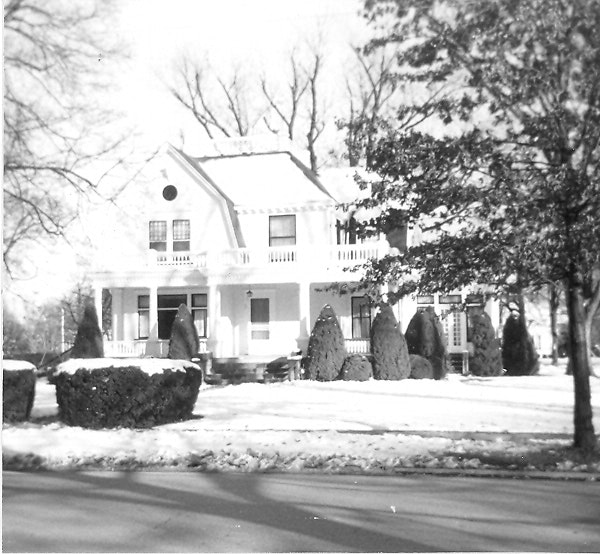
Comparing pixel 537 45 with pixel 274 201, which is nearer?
pixel 537 45

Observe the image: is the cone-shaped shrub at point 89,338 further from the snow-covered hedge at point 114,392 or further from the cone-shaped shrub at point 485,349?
the cone-shaped shrub at point 485,349

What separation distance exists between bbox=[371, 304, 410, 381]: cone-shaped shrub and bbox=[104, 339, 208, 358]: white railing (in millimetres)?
3530

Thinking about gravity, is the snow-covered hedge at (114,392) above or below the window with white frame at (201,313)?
below

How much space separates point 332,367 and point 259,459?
838 cm

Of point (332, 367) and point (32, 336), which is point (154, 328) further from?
point (32, 336)

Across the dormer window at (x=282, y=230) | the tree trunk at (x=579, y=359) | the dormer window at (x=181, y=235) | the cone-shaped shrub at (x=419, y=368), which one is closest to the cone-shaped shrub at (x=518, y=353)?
the cone-shaped shrub at (x=419, y=368)

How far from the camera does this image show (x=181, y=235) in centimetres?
1748

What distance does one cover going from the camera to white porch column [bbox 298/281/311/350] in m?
16.4

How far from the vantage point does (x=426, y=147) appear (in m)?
6.41

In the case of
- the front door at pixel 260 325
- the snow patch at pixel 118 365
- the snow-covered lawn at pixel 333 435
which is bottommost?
the snow-covered lawn at pixel 333 435

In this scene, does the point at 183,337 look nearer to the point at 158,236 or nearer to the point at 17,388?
the point at 158,236

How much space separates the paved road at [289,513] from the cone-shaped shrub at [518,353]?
10.7m

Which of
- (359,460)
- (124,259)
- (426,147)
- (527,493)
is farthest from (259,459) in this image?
(124,259)

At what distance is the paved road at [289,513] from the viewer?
449 centimetres
